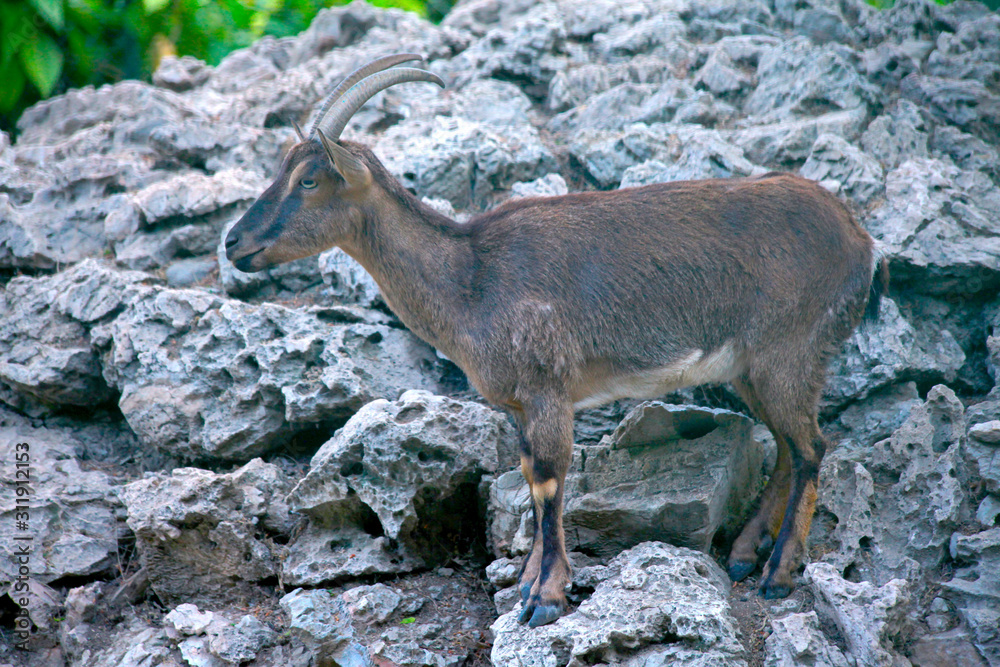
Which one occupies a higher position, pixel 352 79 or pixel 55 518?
pixel 352 79

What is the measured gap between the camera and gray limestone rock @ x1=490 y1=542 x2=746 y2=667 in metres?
4.63

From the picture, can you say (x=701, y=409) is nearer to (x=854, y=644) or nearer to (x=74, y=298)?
(x=854, y=644)

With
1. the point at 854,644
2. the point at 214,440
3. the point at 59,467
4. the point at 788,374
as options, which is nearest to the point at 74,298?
the point at 59,467

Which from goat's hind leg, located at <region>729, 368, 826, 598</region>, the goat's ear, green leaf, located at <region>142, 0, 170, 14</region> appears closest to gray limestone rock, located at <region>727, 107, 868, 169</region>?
goat's hind leg, located at <region>729, 368, 826, 598</region>

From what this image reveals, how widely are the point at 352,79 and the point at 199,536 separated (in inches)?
150

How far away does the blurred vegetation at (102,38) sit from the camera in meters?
13.3

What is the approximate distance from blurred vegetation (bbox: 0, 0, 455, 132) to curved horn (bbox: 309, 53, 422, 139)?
384 inches

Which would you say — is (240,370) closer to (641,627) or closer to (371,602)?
(371,602)

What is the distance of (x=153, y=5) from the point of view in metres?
14.1

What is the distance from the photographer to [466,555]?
21.1ft

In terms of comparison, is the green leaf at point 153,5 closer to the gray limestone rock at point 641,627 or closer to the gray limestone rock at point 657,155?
the gray limestone rock at point 657,155

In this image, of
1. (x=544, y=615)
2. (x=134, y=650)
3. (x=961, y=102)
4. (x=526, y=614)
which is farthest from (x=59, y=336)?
(x=961, y=102)

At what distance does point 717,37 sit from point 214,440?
9.18 m

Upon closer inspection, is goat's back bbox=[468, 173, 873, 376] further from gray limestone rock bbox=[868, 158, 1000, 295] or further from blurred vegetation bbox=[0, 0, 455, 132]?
blurred vegetation bbox=[0, 0, 455, 132]
